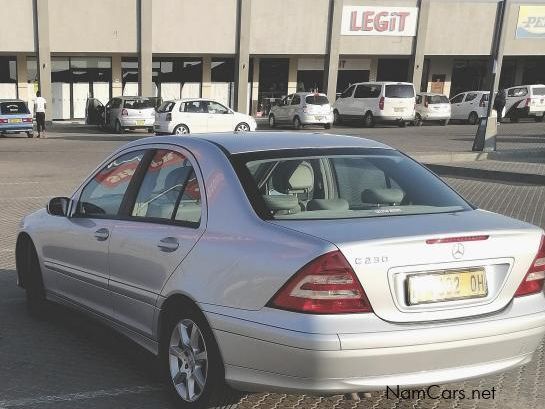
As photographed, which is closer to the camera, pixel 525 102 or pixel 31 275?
pixel 31 275

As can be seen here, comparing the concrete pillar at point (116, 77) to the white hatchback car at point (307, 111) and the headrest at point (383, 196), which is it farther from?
the headrest at point (383, 196)

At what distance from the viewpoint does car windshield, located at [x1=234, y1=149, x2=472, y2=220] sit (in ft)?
11.3

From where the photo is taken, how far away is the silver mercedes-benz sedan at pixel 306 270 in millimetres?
2891

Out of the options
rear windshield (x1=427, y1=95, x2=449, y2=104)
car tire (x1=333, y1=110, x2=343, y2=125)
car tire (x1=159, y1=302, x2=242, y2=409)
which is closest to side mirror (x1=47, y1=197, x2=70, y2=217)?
car tire (x1=159, y1=302, x2=242, y2=409)

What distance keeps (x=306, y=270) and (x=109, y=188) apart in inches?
83.6

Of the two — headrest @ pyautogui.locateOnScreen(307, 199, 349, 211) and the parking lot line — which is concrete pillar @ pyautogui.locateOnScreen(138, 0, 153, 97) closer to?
the parking lot line

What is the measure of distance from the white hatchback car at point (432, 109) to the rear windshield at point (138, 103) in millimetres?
13163

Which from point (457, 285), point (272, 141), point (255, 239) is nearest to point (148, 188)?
point (272, 141)

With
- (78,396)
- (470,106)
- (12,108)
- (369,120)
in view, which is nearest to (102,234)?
(78,396)

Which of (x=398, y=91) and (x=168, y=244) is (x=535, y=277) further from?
(x=398, y=91)

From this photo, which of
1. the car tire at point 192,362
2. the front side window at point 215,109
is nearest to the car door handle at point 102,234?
the car tire at point 192,362

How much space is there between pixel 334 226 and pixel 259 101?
119 feet

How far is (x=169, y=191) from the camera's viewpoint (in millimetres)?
3912

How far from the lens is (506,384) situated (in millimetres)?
4023
